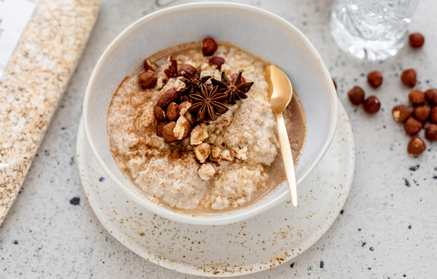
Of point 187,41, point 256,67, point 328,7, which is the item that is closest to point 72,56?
point 187,41

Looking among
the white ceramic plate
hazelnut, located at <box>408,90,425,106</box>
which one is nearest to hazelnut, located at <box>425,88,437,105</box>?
hazelnut, located at <box>408,90,425,106</box>

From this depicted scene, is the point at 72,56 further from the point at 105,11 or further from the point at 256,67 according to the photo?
the point at 256,67

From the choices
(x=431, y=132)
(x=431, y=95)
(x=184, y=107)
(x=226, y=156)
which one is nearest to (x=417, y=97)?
(x=431, y=95)

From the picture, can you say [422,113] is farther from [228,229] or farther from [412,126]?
[228,229]

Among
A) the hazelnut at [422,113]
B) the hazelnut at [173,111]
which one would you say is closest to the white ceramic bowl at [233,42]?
the hazelnut at [173,111]

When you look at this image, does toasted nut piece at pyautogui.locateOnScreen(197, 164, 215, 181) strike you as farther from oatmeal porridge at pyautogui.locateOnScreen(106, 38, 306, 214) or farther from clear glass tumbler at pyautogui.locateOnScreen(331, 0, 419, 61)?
clear glass tumbler at pyautogui.locateOnScreen(331, 0, 419, 61)

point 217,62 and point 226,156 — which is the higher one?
point 217,62
